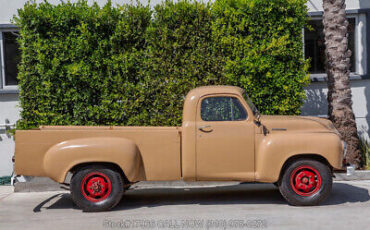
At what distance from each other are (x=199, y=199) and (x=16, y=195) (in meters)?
3.53

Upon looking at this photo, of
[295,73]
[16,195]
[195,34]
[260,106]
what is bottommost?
[16,195]

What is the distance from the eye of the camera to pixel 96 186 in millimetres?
6703

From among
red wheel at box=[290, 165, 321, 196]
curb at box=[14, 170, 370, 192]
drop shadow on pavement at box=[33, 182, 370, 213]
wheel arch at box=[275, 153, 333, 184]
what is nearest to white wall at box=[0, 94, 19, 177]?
curb at box=[14, 170, 370, 192]

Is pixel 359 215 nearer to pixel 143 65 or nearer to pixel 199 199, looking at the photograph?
pixel 199 199

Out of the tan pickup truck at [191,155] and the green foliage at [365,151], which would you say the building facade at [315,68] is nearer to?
the green foliage at [365,151]

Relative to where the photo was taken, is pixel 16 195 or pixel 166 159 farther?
pixel 16 195

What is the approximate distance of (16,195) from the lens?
838 centimetres

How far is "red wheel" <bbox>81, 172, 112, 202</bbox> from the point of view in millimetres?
6703

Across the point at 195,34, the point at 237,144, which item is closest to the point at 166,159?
the point at 237,144

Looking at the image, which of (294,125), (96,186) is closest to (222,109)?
(294,125)

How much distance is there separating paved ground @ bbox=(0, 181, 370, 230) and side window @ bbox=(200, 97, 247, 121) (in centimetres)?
139

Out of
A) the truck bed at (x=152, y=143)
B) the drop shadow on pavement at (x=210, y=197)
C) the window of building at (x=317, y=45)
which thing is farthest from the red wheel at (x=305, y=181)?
the window of building at (x=317, y=45)

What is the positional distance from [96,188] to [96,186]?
0.11 ft

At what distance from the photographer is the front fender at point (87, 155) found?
21.5 ft
